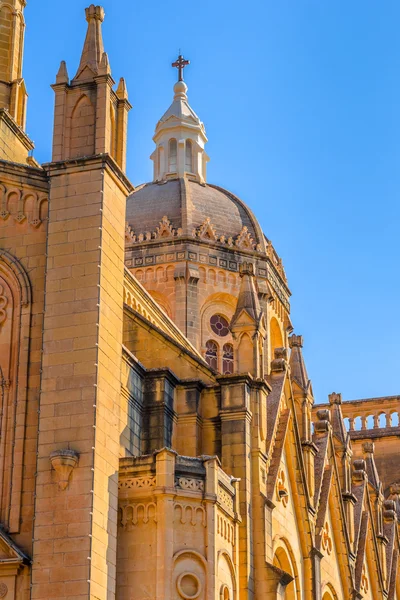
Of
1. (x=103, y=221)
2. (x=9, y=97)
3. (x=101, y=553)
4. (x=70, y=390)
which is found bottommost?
(x=101, y=553)

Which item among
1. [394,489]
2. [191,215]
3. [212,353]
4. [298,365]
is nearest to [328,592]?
[298,365]

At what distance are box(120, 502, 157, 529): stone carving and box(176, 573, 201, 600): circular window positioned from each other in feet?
4.97

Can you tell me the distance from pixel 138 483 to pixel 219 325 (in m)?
26.7

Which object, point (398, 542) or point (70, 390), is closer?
point (70, 390)

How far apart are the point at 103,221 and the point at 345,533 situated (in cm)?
2005

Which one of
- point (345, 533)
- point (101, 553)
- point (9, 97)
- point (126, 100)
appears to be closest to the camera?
point (101, 553)

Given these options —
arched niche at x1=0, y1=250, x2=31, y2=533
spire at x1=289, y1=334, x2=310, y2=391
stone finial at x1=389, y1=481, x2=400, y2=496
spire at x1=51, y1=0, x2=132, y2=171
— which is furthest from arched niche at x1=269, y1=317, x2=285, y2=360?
arched niche at x1=0, y1=250, x2=31, y2=533

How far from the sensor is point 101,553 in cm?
2869

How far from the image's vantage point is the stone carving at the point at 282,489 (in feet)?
128

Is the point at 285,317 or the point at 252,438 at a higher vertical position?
the point at 285,317

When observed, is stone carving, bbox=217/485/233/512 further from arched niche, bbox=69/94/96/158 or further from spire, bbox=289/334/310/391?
spire, bbox=289/334/310/391

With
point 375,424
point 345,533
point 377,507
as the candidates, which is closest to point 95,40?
point 345,533

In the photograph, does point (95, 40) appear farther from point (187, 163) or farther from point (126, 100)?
point (187, 163)

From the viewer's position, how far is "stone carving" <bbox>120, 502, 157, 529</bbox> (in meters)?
30.9
